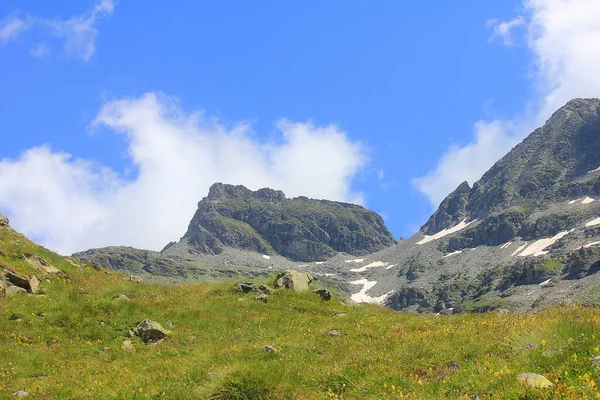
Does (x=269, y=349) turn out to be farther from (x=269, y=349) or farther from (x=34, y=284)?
(x=34, y=284)

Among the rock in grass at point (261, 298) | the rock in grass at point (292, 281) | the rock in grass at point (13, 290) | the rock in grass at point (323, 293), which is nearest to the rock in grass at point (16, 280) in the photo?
the rock in grass at point (13, 290)

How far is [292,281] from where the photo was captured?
28.6m

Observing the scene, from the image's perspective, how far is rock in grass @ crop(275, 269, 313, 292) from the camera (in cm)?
2836

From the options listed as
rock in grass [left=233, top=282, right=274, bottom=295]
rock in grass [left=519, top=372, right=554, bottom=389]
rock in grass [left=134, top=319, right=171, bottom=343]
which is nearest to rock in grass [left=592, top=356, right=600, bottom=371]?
Answer: rock in grass [left=519, top=372, right=554, bottom=389]

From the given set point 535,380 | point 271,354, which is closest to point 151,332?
point 271,354

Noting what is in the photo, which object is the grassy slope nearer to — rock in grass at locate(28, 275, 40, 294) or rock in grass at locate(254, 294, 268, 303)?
rock in grass at locate(28, 275, 40, 294)

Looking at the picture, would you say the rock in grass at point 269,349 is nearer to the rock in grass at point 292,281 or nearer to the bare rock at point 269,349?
Result: the bare rock at point 269,349

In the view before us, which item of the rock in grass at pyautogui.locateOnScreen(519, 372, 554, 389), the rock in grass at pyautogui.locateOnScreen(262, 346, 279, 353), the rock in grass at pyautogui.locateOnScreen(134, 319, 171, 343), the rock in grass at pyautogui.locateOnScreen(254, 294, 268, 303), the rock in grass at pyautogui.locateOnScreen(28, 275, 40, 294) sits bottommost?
the rock in grass at pyautogui.locateOnScreen(519, 372, 554, 389)

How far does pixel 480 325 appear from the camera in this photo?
600 inches

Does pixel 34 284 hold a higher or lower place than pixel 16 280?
lower

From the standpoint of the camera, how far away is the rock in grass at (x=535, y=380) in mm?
8098

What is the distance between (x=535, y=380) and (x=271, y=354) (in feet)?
22.9

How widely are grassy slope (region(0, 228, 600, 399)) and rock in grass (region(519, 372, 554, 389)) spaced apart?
180 mm

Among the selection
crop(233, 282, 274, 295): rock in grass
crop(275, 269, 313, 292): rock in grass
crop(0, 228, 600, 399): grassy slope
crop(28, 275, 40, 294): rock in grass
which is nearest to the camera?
crop(0, 228, 600, 399): grassy slope
